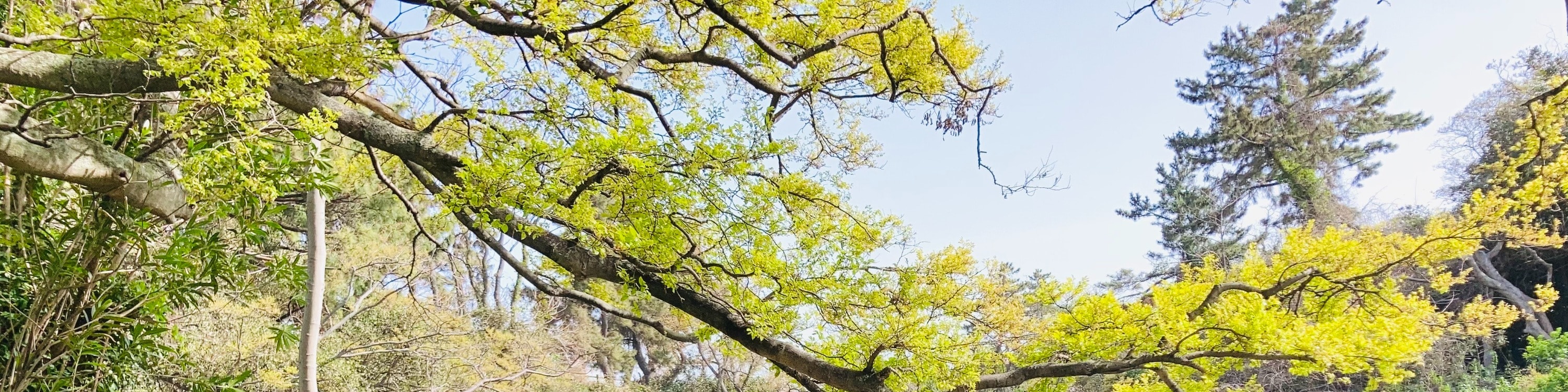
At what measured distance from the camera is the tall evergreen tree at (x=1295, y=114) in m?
12.8

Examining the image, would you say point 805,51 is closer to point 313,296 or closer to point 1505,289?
point 313,296

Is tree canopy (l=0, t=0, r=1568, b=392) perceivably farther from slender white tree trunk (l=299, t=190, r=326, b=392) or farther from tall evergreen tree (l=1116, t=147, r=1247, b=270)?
tall evergreen tree (l=1116, t=147, r=1247, b=270)

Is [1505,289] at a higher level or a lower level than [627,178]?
higher

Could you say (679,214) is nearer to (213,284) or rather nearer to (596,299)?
(596,299)

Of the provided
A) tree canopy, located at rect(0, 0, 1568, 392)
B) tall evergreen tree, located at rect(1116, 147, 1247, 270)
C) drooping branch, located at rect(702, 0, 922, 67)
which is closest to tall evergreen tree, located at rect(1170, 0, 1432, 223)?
tall evergreen tree, located at rect(1116, 147, 1247, 270)

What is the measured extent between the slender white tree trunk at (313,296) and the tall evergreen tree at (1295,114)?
14.6 meters

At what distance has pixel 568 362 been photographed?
9.63 metres

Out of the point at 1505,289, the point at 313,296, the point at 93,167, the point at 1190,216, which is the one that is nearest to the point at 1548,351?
the point at 1505,289

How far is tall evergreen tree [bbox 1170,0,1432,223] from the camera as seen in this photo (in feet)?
41.9

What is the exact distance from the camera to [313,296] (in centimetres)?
272

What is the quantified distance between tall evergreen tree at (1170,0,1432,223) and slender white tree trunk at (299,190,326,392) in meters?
14.6

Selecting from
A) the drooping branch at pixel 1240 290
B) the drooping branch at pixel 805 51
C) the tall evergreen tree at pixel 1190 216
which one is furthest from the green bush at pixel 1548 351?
the drooping branch at pixel 805 51

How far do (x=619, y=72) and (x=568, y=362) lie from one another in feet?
25.5

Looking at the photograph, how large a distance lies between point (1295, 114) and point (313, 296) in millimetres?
15586
